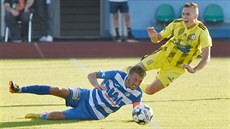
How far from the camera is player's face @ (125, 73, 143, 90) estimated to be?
9539 mm

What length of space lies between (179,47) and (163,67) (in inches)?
20.7

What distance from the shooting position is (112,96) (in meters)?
9.93

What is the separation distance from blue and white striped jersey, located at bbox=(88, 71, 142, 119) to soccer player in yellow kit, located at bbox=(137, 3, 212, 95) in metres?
1.42

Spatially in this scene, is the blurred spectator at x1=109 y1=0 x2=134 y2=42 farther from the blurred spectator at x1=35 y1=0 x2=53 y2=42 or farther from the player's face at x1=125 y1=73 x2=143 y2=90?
the player's face at x1=125 y1=73 x2=143 y2=90

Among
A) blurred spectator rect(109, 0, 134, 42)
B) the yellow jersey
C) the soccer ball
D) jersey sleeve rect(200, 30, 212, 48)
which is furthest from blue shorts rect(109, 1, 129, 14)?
the soccer ball

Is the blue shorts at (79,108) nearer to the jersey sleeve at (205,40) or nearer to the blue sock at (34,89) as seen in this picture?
the blue sock at (34,89)

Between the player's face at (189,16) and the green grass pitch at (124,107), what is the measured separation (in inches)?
49.6

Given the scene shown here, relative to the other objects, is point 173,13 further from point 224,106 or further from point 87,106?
point 87,106

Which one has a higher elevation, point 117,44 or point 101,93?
point 101,93

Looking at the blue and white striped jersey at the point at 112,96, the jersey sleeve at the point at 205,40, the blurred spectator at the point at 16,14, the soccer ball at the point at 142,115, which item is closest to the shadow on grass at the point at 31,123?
the blue and white striped jersey at the point at 112,96

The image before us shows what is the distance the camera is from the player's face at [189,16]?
36.6 feet

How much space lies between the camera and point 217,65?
18672 millimetres

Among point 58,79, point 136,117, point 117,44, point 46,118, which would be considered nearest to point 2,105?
point 46,118

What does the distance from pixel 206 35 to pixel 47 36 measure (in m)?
13.0
